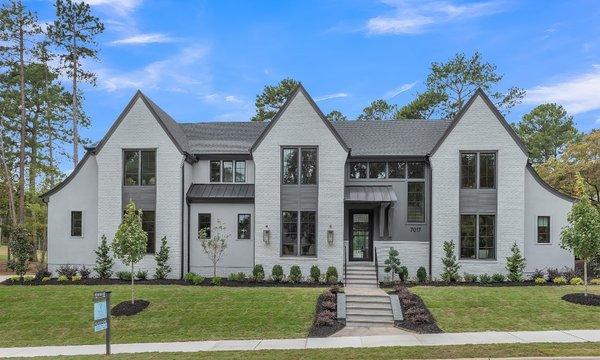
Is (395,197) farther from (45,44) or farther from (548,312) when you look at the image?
(45,44)

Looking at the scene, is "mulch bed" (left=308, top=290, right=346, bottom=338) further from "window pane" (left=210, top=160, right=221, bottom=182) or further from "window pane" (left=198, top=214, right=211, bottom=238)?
"window pane" (left=210, top=160, right=221, bottom=182)

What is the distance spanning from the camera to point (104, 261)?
22.1m

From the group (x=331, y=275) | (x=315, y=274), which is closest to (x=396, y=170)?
(x=331, y=275)

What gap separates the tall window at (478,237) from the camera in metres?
21.6

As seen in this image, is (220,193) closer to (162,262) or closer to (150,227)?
(150,227)

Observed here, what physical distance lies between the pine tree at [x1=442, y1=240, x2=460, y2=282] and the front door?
3799mm

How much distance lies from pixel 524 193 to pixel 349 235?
28.7 ft

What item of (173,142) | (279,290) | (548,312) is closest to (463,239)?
(548,312)

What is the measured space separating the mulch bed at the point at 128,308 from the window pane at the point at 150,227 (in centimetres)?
602

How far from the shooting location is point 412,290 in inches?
708

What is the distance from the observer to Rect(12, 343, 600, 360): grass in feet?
34.8

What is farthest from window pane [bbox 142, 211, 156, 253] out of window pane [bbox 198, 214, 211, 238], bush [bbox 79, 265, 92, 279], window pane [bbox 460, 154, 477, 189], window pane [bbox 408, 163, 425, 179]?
window pane [bbox 460, 154, 477, 189]

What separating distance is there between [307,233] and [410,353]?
11.3m

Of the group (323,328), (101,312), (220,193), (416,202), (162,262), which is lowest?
(323,328)
